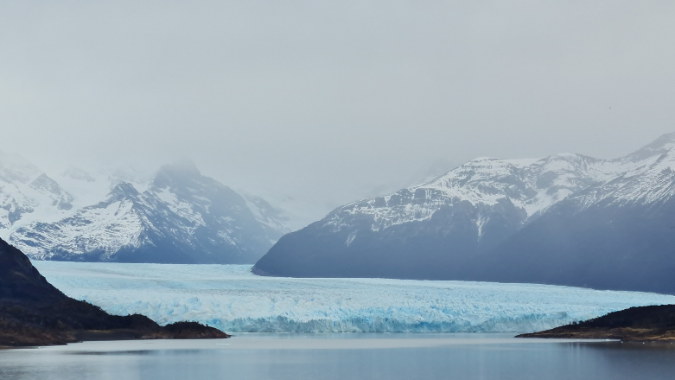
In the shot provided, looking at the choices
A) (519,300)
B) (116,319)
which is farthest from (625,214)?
(116,319)

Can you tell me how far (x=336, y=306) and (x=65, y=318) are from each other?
2039cm

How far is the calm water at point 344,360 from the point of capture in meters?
41.0

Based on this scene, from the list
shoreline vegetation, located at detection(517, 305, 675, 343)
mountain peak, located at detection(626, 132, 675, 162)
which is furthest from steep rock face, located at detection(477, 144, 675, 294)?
shoreline vegetation, located at detection(517, 305, 675, 343)

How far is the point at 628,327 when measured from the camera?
229ft

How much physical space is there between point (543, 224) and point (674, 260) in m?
21.0

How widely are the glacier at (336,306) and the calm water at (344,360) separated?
215 inches

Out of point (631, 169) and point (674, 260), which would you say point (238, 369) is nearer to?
point (674, 260)

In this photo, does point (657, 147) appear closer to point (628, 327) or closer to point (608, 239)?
point (608, 239)

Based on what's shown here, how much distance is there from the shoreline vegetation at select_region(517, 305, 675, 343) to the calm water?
5.72m

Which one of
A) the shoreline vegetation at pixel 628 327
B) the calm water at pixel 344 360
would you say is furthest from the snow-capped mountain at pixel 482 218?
the calm water at pixel 344 360

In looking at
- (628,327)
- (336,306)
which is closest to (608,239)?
(628,327)

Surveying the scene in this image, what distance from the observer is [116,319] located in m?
72.1

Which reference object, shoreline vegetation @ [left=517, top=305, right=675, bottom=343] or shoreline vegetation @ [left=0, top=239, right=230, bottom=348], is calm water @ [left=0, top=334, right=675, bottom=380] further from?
shoreline vegetation @ [left=517, top=305, right=675, bottom=343]

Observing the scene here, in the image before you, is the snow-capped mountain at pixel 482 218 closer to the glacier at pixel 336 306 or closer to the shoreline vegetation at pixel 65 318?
the glacier at pixel 336 306
